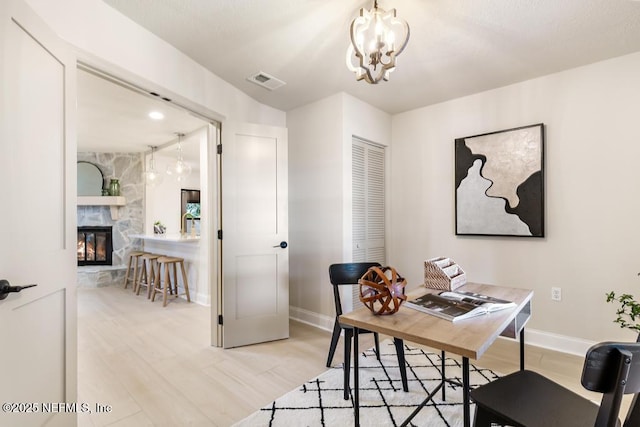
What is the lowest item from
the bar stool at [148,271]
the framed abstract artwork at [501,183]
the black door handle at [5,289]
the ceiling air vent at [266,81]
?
the bar stool at [148,271]

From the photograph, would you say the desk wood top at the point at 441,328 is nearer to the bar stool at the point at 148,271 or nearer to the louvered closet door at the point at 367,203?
the louvered closet door at the point at 367,203

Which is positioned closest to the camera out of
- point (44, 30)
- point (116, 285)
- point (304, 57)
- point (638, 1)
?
point (44, 30)

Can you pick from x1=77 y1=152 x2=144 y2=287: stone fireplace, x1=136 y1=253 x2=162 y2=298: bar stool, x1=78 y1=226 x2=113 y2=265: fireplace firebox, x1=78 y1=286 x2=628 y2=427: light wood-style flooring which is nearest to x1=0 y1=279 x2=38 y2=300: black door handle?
x1=78 y1=286 x2=628 y2=427: light wood-style flooring

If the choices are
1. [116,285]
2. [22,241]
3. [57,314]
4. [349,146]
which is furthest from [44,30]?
[116,285]

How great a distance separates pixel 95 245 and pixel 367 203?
5.55 meters

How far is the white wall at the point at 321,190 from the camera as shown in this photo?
10.4 ft

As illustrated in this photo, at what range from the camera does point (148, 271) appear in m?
4.98

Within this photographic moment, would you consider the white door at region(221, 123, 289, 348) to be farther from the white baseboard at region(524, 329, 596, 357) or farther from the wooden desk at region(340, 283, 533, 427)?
the white baseboard at region(524, 329, 596, 357)

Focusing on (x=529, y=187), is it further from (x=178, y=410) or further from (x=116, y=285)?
(x=116, y=285)

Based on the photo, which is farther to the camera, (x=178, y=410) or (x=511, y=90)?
(x=511, y=90)

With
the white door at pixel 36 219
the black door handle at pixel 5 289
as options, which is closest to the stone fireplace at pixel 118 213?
the white door at pixel 36 219

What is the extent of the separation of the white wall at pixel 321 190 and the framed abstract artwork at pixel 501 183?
1.05 meters

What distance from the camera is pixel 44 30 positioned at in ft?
4.62

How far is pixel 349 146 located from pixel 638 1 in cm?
219
